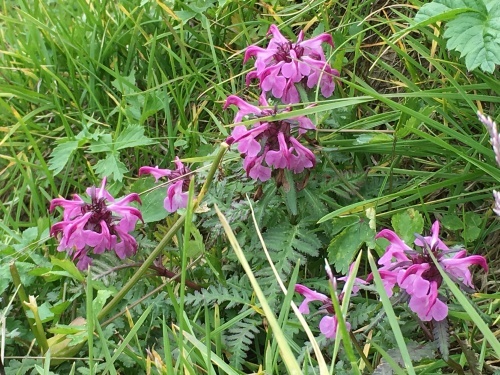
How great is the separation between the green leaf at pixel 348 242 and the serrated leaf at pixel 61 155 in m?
0.85

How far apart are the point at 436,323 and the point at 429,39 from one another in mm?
953

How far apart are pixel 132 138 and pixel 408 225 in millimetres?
851

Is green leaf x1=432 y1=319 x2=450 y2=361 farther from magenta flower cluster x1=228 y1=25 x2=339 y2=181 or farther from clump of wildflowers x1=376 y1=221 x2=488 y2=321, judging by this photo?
magenta flower cluster x1=228 y1=25 x2=339 y2=181

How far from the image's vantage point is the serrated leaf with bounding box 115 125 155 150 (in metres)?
1.69

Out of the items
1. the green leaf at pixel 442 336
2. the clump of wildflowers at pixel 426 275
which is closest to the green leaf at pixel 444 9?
the clump of wildflowers at pixel 426 275

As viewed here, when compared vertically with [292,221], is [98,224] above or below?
above

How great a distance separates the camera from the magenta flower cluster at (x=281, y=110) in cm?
127

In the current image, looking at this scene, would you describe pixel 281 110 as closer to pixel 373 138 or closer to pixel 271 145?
pixel 271 145

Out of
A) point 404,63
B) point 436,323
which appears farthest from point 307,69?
point 436,323

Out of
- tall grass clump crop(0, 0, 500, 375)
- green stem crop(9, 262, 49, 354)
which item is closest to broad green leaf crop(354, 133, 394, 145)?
tall grass clump crop(0, 0, 500, 375)

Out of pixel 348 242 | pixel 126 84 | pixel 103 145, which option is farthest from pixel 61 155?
pixel 348 242

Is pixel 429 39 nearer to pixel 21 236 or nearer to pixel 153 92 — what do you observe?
pixel 153 92

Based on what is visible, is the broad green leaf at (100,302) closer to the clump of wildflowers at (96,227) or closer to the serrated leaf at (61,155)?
the clump of wildflowers at (96,227)

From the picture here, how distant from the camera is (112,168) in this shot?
1680 mm
